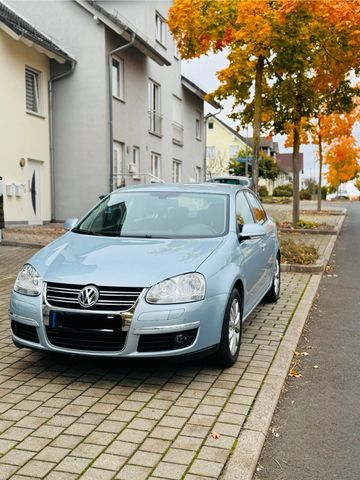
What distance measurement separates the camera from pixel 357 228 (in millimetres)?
20438

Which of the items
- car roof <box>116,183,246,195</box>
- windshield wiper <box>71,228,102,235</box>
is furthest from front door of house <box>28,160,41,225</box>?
windshield wiper <box>71,228,102,235</box>

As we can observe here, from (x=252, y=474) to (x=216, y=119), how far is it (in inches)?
2576

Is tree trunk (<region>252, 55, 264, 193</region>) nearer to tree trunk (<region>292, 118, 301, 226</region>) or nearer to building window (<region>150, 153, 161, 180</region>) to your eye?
tree trunk (<region>292, 118, 301, 226</region>)

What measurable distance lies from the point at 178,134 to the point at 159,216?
2245cm

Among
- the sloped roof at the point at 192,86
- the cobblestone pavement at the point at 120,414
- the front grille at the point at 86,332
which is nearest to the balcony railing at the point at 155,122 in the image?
the sloped roof at the point at 192,86

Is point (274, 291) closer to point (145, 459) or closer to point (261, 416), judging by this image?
point (261, 416)

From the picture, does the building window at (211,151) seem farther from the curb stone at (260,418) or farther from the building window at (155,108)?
the curb stone at (260,418)

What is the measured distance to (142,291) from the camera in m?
4.31

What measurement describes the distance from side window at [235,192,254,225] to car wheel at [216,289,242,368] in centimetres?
103

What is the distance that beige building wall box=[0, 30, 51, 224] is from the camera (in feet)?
53.6

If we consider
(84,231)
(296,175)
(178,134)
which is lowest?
(84,231)


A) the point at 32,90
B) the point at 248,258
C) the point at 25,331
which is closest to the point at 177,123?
the point at 32,90

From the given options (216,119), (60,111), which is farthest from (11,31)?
(216,119)

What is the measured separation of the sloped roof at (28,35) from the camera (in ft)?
51.9
